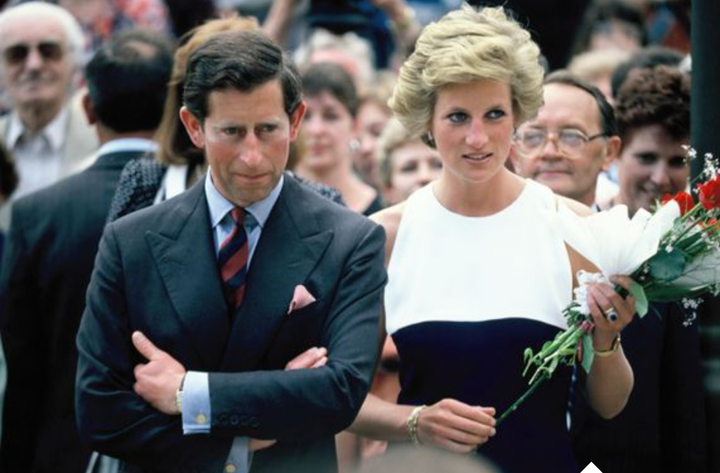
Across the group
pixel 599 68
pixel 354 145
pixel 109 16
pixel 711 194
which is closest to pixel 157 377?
pixel 711 194

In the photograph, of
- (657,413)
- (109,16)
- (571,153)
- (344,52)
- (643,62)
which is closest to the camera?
(657,413)

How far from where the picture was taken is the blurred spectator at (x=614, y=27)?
34.6 feet

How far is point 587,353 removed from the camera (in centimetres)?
458

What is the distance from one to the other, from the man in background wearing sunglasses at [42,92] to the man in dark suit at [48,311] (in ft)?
7.95

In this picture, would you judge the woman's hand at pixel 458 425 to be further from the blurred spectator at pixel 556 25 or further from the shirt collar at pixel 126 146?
the blurred spectator at pixel 556 25

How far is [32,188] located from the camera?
820 cm

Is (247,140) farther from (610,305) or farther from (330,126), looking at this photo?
(330,126)

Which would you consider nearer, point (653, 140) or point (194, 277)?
point (194, 277)

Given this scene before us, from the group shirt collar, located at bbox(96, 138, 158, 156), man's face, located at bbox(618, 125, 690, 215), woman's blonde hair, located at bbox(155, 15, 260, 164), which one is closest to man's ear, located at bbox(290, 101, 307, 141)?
woman's blonde hair, located at bbox(155, 15, 260, 164)

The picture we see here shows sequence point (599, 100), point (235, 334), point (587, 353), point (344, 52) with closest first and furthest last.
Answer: point (235, 334) → point (587, 353) → point (599, 100) → point (344, 52)

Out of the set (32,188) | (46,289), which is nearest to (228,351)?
(46,289)

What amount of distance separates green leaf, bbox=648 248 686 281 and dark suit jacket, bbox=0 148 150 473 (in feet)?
6.93

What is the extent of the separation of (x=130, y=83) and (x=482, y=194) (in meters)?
1.69

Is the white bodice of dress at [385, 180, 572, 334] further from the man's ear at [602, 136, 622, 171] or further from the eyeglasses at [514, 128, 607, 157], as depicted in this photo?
the man's ear at [602, 136, 622, 171]
